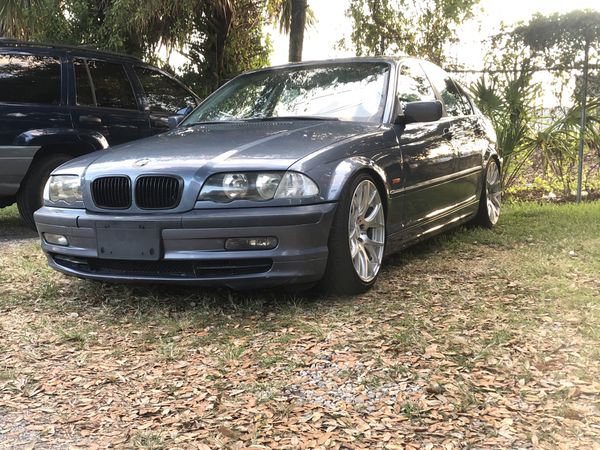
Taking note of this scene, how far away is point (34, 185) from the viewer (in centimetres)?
662

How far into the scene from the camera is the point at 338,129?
4410mm

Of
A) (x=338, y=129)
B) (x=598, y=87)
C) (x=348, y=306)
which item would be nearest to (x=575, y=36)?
(x=598, y=87)

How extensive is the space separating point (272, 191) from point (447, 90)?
2905 mm

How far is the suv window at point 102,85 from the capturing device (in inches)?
274

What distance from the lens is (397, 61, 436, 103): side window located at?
5.09 m

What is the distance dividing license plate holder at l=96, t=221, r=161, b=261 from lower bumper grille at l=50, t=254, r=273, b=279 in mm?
93

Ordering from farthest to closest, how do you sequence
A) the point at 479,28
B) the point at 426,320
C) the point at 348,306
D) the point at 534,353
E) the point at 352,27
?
the point at 352,27 → the point at 479,28 → the point at 348,306 → the point at 426,320 → the point at 534,353

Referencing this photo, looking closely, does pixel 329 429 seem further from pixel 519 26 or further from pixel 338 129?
pixel 519 26

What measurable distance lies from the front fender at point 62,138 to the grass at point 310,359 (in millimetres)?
1872

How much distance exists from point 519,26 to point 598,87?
1.18 metres

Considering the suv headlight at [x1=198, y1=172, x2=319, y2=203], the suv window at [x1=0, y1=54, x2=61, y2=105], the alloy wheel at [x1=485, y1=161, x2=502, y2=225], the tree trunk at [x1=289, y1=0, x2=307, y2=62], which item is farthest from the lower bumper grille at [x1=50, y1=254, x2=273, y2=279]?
the tree trunk at [x1=289, y1=0, x2=307, y2=62]

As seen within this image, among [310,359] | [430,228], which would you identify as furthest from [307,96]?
[310,359]

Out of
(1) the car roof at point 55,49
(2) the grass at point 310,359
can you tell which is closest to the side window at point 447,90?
(2) the grass at point 310,359

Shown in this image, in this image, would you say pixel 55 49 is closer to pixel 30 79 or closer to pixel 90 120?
pixel 30 79
